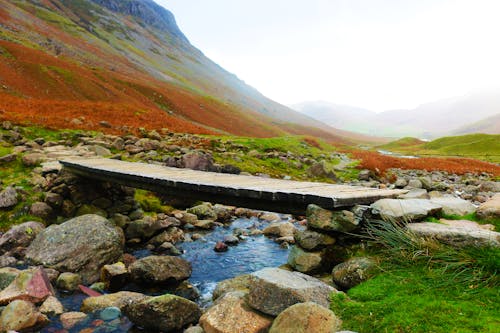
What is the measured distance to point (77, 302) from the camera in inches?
277

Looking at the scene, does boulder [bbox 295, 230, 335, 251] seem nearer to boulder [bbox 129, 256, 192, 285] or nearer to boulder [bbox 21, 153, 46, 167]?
boulder [bbox 129, 256, 192, 285]

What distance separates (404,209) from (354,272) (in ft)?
4.83

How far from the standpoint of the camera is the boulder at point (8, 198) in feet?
36.0

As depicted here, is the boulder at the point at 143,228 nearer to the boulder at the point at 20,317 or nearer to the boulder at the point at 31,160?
the boulder at the point at 20,317

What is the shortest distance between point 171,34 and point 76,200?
7911 inches

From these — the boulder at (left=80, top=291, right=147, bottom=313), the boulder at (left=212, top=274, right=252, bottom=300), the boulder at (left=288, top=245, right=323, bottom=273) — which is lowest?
the boulder at (left=80, top=291, right=147, bottom=313)

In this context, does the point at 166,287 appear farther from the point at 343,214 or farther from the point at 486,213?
the point at 486,213

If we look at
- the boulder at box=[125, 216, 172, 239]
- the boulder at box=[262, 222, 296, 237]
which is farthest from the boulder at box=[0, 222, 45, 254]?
Result: the boulder at box=[262, 222, 296, 237]

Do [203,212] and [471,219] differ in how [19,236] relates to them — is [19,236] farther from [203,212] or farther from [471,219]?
[471,219]

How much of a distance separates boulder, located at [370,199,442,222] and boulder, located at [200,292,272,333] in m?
2.70

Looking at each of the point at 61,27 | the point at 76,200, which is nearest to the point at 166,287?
the point at 76,200

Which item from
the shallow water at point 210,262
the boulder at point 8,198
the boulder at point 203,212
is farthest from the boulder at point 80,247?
the boulder at point 203,212

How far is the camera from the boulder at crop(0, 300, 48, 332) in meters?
5.62

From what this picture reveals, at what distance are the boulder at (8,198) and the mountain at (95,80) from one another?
9433 mm
